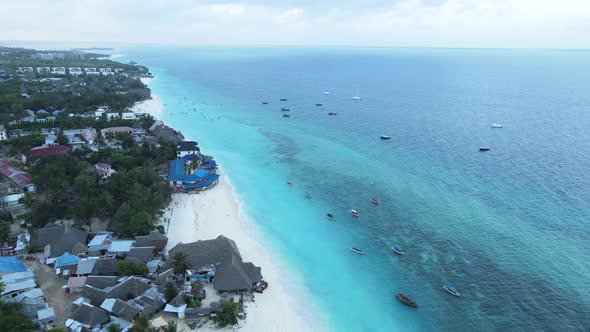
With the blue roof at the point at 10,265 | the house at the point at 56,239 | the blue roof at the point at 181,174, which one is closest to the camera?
the blue roof at the point at 10,265

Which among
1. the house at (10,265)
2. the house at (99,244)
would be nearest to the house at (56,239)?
the house at (99,244)

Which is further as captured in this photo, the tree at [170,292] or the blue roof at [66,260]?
the blue roof at [66,260]

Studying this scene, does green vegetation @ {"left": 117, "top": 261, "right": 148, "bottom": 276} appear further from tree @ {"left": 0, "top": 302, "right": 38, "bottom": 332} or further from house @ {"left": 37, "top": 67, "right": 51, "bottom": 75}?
house @ {"left": 37, "top": 67, "right": 51, "bottom": 75}

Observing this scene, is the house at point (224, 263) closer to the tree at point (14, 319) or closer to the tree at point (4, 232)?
the tree at point (14, 319)

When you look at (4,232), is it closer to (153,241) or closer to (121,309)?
(153,241)

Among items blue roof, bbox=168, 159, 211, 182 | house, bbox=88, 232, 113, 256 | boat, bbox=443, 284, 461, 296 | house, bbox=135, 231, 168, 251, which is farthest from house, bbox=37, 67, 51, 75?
boat, bbox=443, 284, 461, 296

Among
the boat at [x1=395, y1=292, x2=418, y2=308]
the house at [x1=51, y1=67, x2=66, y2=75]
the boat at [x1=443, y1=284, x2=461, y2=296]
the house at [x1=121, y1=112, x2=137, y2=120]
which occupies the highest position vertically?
the house at [x1=51, y1=67, x2=66, y2=75]

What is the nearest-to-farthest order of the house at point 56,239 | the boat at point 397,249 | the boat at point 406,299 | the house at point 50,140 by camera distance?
1. the boat at point 406,299
2. the house at point 56,239
3. the boat at point 397,249
4. the house at point 50,140
